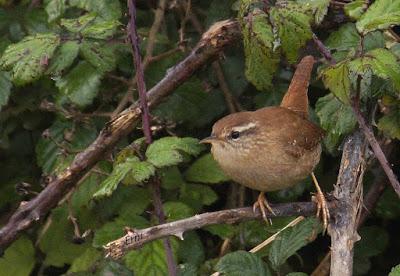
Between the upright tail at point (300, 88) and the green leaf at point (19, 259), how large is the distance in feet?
4.27

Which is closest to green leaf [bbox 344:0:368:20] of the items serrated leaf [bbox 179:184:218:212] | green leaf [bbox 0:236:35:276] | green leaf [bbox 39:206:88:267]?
serrated leaf [bbox 179:184:218:212]

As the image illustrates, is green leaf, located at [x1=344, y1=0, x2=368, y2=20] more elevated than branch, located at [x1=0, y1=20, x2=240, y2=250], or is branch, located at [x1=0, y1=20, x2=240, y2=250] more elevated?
green leaf, located at [x1=344, y1=0, x2=368, y2=20]

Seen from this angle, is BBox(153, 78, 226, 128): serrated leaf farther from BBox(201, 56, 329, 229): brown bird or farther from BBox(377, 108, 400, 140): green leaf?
BBox(377, 108, 400, 140): green leaf

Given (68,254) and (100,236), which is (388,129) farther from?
(68,254)

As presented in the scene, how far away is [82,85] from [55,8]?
12.2 inches

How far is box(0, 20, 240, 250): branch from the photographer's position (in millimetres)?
3191

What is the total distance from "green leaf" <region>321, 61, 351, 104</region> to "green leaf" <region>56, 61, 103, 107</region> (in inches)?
39.8

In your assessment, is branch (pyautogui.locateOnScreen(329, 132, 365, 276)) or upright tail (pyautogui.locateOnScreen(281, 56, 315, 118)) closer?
branch (pyautogui.locateOnScreen(329, 132, 365, 276))

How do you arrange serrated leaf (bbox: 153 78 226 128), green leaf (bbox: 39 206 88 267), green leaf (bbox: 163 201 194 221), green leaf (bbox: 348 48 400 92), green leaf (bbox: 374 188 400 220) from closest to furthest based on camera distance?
green leaf (bbox: 348 48 400 92) < green leaf (bbox: 163 201 194 221) < serrated leaf (bbox: 153 78 226 128) < green leaf (bbox: 374 188 400 220) < green leaf (bbox: 39 206 88 267)

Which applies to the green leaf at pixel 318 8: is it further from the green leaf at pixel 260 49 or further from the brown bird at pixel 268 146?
the brown bird at pixel 268 146

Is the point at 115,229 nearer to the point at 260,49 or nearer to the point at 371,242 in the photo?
Answer: the point at 260,49

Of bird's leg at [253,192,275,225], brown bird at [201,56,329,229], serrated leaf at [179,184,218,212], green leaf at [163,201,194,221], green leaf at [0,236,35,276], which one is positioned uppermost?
brown bird at [201,56,329,229]

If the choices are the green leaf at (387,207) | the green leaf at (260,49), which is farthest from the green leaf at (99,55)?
the green leaf at (387,207)

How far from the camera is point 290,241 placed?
9.12 feet
